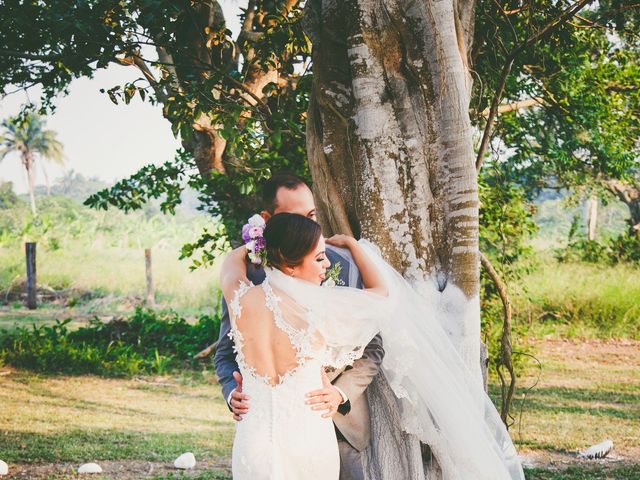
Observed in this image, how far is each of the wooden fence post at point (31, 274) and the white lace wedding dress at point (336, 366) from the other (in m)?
14.6

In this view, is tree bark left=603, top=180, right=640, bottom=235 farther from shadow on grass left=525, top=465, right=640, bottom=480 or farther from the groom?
the groom

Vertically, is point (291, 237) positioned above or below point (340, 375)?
above

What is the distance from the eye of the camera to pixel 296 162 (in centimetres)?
925

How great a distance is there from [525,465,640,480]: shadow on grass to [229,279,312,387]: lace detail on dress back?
3.96 metres

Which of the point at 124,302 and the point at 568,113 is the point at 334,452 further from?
the point at 124,302

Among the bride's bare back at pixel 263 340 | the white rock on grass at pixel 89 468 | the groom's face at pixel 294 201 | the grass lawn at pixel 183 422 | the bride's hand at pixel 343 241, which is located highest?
the groom's face at pixel 294 201

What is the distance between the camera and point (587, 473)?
6.31m

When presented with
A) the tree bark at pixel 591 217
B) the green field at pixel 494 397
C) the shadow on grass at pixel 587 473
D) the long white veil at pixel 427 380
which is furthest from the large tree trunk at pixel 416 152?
the tree bark at pixel 591 217

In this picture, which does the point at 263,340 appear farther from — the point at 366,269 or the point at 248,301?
the point at 366,269

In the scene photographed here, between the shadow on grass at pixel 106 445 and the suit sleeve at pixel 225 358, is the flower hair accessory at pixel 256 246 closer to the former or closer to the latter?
the suit sleeve at pixel 225 358

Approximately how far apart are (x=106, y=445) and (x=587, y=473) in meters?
4.62

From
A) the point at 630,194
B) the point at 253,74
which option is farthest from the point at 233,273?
the point at 630,194

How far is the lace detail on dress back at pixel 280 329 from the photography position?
293 cm

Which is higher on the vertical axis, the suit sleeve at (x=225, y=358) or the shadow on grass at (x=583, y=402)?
the suit sleeve at (x=225, y=358)
